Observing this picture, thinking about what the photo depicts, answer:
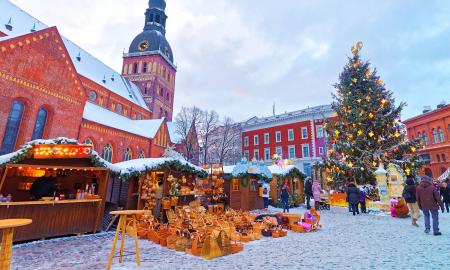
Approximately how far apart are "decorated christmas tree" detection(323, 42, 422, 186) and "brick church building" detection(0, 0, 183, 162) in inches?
731

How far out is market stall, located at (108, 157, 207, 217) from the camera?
10.1m

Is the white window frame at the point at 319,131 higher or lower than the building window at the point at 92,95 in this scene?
lower

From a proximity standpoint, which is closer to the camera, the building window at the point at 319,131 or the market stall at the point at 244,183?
the market stall at the point at 244,183

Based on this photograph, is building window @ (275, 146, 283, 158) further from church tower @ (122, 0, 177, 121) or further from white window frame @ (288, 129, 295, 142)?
church tower @ (122, 0, 177, 121)

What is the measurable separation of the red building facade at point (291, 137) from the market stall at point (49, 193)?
29.3 meters

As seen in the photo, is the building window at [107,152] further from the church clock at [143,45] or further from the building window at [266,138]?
the building window at [266,138]

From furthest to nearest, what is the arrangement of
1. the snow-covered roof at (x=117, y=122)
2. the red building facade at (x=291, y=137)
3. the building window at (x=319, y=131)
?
the red building facade at (x=291, y=137) < the building window at (x=319, y=131) < the snow-covered roof at (x=117, y=122)

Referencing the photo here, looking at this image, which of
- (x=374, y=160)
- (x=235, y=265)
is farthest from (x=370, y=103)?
(x=235, y=265)

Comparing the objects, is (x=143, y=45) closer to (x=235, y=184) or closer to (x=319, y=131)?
(x=319, y=131)

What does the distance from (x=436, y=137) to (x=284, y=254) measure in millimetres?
43267

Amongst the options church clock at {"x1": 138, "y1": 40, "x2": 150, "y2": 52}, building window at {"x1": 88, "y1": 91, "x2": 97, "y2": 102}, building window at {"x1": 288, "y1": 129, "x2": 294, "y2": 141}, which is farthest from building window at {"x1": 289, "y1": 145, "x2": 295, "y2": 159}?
church clock at {"x1": 138, "y1": 40, "x2": 150, "y2": 52}

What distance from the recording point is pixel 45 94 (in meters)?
15.7

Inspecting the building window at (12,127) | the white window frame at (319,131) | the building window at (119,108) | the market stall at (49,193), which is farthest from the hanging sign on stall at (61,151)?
the white window frame at (319,131)

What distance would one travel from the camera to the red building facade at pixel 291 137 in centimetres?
3781
